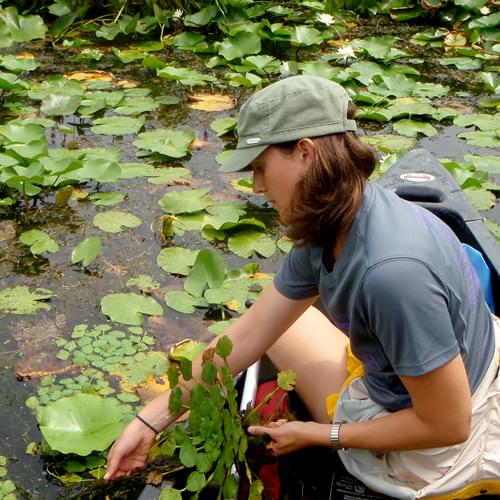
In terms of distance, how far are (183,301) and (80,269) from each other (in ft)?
1.22

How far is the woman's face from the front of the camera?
1144 mm

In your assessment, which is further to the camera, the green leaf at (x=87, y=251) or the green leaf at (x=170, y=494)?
the green leaf at (x=87, y=251)

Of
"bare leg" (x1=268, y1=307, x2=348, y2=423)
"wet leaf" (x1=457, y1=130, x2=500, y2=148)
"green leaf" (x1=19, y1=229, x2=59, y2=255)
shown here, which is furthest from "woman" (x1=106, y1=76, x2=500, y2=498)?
"wet leaf" (x1=457, y1=130, x2=500, y2=148)

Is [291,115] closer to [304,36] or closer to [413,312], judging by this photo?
[413,312]

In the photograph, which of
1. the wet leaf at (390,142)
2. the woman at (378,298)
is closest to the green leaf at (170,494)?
the woman at (378,298)

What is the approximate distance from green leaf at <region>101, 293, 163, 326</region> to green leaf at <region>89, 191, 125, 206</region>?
1.87 ft

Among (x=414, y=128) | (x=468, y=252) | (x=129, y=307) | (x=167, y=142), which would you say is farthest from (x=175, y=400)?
(x=414, y=128)

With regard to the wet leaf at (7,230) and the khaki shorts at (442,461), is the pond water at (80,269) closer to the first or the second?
the wet leaf at (7,230)

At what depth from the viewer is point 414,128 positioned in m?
3.21

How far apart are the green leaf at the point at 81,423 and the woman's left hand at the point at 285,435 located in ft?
1.23

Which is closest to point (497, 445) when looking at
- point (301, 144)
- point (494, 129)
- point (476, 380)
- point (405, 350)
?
point (476, 380)

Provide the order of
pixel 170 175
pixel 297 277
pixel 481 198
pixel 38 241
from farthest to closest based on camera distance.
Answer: pixel 170 175 < pixel 481 198 < pixel 38 241 < pixel 297 277

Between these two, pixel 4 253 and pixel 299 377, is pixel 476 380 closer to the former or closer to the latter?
pixel 299 377

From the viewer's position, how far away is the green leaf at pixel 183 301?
2.10m
